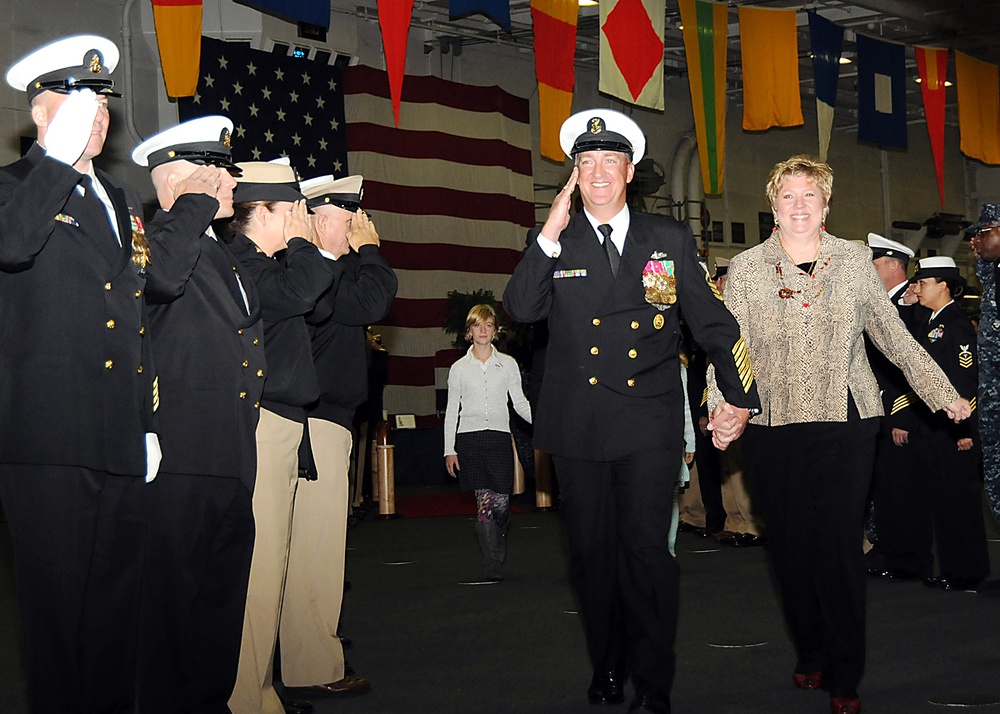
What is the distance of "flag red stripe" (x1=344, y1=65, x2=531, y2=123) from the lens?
15078 mm

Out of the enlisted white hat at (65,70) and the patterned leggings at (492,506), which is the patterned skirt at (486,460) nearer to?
the patterned leggings at (492,506)

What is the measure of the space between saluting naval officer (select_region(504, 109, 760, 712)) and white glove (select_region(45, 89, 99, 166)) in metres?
1.60

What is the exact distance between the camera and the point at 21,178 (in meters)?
2.88

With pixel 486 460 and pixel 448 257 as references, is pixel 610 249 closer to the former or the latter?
pixel 486 460

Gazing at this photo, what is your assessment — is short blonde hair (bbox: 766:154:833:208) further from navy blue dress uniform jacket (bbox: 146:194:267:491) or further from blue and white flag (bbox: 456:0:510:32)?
blue and white flag (bbox: 456:0:510:32)

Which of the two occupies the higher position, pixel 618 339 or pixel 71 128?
pixel 71 128

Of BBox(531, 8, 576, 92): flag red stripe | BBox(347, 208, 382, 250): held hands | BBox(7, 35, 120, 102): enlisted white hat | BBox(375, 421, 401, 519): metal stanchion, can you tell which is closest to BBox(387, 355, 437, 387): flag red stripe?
BBox(375, 421, 401, 519): metal stanchion

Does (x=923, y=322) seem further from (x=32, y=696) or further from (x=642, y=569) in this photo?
(x=32, y=696)

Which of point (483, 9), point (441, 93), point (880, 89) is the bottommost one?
point (483, 9)

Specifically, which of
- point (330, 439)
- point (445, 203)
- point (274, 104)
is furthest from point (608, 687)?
point (445, 203)

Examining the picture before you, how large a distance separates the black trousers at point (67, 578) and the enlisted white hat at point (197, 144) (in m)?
1.05

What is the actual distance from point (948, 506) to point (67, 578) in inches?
213

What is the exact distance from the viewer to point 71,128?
9.52 feet

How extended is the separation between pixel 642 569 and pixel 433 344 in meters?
12.1
